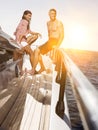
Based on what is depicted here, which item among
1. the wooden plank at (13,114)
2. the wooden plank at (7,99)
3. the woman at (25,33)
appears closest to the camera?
the wooden plank at (13,114)

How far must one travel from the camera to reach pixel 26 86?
19.2 ft

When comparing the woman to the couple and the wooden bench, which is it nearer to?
the couple

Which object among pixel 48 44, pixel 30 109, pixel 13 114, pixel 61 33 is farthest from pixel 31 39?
pixel 13 114

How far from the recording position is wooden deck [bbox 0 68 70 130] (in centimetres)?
317

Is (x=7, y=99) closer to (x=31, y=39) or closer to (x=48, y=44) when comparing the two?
(x=31, y=39)

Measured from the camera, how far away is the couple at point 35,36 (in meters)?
7.50

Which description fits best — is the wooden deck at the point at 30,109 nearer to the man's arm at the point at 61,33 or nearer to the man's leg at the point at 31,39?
the man's leg at the point at 31,39

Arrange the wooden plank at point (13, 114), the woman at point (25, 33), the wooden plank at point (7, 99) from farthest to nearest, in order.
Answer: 1. the woman at point (25, 33)
2. the wooden plank at point (7, 99)
3. the wooden plank at point (13, 114)

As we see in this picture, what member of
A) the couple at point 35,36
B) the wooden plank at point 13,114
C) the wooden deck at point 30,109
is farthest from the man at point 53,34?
the wooden plank at point 13,114

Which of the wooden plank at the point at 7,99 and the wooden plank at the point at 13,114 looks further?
the wooden plank at the point at 7,99

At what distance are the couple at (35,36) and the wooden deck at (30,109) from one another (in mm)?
1705

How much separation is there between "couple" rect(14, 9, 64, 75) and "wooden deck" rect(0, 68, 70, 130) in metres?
1.70

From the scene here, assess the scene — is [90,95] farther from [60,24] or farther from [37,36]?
[60,24]

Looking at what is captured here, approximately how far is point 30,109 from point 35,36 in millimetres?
4016
